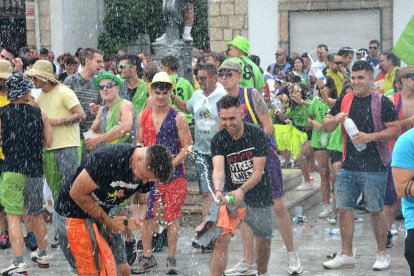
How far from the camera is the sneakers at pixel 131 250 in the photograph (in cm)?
872

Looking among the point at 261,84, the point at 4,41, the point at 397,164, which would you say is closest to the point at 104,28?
the point at 4,41

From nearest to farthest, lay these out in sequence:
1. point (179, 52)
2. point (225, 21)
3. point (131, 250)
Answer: point (131, 250)
point (179, 52)
point (225, 21)

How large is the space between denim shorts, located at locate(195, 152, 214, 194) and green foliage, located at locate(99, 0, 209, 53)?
56.4ft

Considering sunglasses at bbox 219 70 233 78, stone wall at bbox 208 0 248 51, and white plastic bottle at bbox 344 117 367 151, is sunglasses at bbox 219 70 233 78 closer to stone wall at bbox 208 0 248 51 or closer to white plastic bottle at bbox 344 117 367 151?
white plastic bottle at bbox 344 117 367 151

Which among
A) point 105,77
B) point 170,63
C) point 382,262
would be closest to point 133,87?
point 170,63

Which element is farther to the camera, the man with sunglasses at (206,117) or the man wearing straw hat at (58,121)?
the man with sunglasses at (206,117)

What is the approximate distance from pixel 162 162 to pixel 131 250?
107 inches

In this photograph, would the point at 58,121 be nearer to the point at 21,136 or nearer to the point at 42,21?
the point at 21,136

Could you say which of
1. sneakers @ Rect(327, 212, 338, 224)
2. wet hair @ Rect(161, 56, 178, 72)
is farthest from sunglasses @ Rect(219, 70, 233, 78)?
sneakers @ Rect(327, 212, 338, 224)

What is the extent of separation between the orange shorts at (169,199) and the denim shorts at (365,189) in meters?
1.50

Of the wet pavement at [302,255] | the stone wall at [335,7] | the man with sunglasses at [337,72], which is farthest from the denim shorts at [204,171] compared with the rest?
the stone wall at [335,7]

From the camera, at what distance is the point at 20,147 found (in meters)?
9.09

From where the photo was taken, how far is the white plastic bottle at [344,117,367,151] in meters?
9.01

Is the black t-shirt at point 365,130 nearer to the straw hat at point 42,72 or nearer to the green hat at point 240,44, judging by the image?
the green hat at point 240,44
